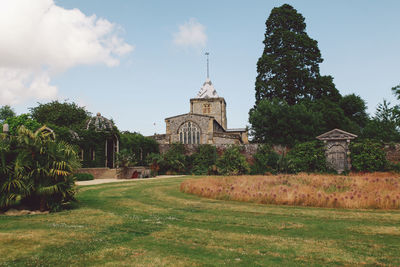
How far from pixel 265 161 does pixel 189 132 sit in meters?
20.3

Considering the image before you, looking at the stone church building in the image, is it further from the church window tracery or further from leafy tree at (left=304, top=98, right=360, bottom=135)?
the church window tracery

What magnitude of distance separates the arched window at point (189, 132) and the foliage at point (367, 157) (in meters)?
23.8

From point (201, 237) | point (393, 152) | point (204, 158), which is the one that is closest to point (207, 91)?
point (204, 158)

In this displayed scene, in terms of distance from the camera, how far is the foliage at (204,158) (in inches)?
1083

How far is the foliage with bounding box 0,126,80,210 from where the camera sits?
7.12m

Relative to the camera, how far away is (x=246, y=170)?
74.8ft

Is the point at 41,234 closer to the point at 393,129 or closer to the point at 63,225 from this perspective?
the point at 63,225

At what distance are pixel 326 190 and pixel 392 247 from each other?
5325mm

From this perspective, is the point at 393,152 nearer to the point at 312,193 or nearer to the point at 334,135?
the point at 334,135

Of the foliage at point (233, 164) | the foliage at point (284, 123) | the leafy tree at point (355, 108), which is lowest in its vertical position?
the foliage at point (233, 164)

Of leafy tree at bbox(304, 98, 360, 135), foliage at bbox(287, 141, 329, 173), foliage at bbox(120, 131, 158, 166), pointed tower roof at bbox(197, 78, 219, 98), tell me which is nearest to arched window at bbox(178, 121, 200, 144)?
foliage at bbox(120, 131, 158, 166)

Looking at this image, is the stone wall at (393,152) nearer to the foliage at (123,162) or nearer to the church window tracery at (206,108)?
the foliage at (123,162)

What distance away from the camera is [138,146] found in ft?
90.4

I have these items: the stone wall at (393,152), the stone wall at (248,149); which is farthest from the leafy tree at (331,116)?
the stone wall at (393,152)
